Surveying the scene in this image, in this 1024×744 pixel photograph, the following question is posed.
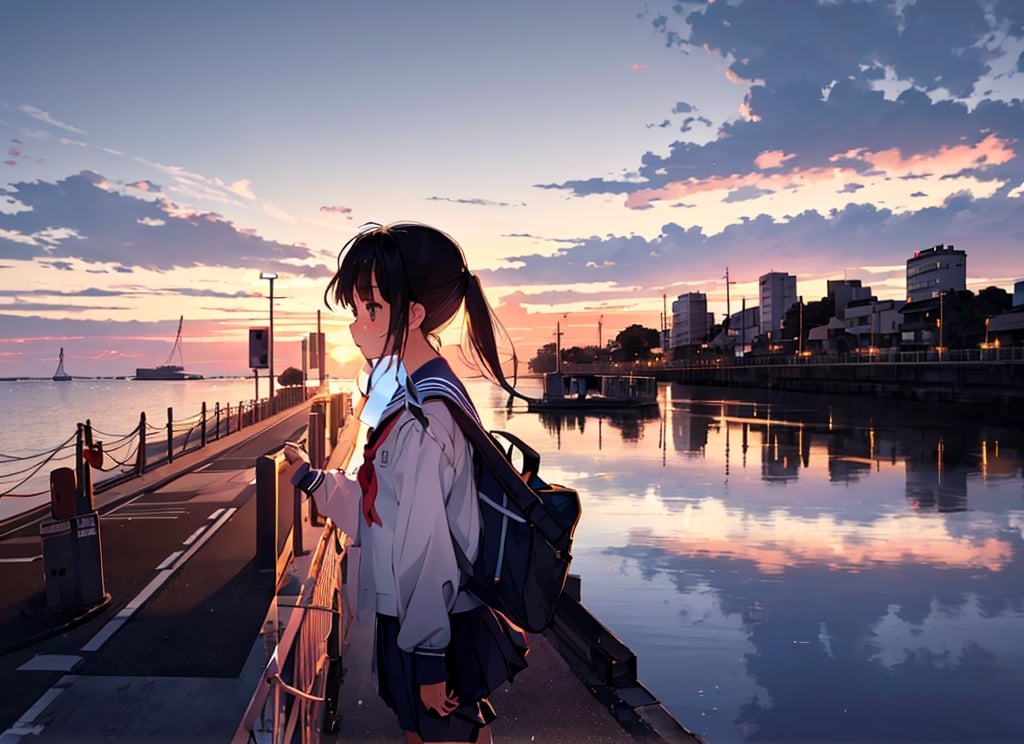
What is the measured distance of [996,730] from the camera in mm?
8656

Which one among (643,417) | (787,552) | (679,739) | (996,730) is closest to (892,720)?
(996,730)

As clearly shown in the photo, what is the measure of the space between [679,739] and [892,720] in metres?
5.45

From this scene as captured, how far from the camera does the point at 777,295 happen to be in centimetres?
18812

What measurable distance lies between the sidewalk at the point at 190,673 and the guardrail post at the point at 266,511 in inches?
9.6

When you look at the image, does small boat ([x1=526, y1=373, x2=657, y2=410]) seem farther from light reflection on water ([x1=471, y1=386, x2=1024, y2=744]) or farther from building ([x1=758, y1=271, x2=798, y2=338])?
building ([x1=758, y1=271, x2=798, y2=338])

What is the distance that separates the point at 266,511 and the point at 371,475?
7196 mm

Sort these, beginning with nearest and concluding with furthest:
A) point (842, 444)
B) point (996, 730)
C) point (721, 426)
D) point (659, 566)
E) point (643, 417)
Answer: point (996, 730) < point (659, 566) < point (842, 444) < point (721, 426) < point (643, 417)

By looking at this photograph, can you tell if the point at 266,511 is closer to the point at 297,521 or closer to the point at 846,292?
the point at 297,521

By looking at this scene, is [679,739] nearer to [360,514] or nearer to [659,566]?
[360,514]

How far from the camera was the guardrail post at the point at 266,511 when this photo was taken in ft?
27.7

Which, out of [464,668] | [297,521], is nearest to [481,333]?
[464,668]

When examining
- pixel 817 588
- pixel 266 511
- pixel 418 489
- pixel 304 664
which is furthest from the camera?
pixel 817 588

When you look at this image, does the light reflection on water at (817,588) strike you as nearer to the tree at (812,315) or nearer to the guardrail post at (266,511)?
the guardrail post at (266,511)

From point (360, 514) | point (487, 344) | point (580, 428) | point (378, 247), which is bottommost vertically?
point (580, 428)
